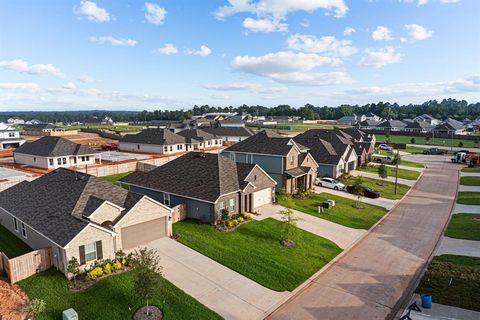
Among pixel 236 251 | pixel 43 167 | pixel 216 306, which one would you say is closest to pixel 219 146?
pixel 43 167

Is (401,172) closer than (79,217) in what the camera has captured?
No

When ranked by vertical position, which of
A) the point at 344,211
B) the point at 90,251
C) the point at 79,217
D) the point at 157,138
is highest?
the point at 157,138

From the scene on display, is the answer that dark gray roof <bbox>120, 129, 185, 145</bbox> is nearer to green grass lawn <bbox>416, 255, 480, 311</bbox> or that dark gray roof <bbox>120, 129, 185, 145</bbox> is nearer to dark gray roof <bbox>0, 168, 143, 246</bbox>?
dark gray roof <bbox>0, 168, 143, 246</bbox>

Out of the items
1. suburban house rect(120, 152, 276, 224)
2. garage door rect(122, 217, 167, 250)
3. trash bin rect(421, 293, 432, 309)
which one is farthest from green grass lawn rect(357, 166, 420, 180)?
garage door rect(122, 217, 167, 250)

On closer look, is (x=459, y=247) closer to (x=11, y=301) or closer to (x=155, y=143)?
(x=11, y=301)

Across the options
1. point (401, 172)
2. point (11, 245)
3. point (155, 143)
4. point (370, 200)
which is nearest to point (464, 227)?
point (370, 200)

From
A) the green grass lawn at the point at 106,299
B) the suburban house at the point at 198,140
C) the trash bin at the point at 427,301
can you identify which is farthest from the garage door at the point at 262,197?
the suburban house at the point at 198,140

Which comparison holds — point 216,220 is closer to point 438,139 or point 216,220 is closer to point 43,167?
point 43,167
